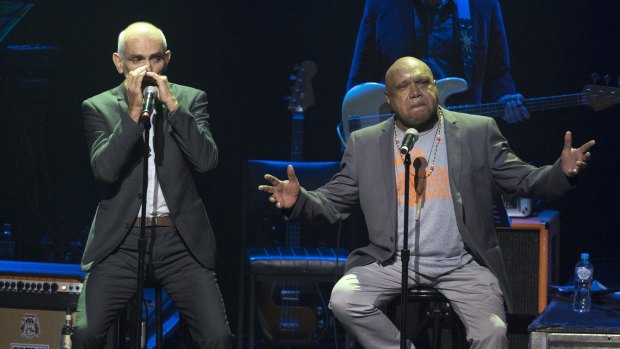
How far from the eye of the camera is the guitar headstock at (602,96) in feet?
20.0

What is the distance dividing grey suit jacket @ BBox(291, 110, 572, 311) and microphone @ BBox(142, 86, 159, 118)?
87cm

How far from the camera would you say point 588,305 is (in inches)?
202

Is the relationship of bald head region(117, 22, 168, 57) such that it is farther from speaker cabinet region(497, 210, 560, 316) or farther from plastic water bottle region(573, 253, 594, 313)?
plastic water bottle region(573, 253, 594, 313)

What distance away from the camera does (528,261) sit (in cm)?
547

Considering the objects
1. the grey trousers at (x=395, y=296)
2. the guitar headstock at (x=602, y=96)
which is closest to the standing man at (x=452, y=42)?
the guitar headstock at (x=602, y=96)

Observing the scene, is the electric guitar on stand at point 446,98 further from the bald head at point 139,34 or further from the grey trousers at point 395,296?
the bald head at point 139,34

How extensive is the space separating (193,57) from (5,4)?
1435 millimetres

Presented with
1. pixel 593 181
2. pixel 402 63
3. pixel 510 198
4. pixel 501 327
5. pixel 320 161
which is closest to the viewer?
pixel 501 327

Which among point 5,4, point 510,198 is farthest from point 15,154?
point 510,198

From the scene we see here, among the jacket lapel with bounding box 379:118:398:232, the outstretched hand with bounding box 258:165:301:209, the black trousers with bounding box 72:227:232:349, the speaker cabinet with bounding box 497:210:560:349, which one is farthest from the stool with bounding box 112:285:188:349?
the speaker cabinet with bounding box 497:210:560:349

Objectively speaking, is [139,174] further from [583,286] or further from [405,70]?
[583,286]

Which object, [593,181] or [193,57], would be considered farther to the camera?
[193,57]

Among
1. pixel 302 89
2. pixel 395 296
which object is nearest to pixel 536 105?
pixel 302 89

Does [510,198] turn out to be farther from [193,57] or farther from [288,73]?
[193,57]
